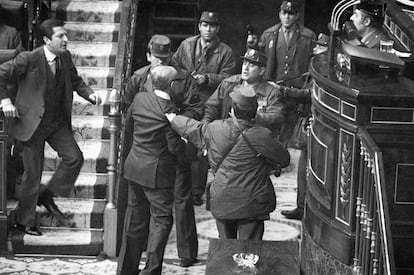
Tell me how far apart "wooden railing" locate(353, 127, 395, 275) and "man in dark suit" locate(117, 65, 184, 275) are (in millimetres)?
2476

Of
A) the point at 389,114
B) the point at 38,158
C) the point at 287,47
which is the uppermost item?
the point at 389,114

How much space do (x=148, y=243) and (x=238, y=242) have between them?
74.2 inches

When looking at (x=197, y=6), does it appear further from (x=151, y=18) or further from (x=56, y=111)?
(x=56, y=111)

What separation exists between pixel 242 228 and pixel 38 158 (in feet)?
8.94

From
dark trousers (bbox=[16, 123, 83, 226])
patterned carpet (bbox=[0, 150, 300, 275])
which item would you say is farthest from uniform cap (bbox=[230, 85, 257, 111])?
dark trousers (bbox=[16, 123, 83, 226])

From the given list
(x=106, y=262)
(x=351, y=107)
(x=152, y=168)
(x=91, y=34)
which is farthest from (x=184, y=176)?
(x=91, y=34)

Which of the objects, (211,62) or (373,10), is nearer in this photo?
(373,10)

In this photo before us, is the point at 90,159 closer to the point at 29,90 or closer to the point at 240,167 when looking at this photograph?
the point at 29,90

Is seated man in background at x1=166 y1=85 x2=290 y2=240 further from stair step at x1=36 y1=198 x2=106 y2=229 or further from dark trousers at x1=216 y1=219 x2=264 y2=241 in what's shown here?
stair step at x1=36 y1=198 x2=106 y2=229

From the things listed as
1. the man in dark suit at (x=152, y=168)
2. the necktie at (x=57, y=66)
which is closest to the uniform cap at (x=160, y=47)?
the man in dark suit at (x=152, y=168)

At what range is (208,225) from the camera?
14.7m

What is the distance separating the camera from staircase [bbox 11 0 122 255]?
1381 centimetres

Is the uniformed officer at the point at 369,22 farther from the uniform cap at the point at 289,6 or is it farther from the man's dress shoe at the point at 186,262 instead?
the uniform cap at the point at 289,6

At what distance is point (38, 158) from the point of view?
13844 mm
